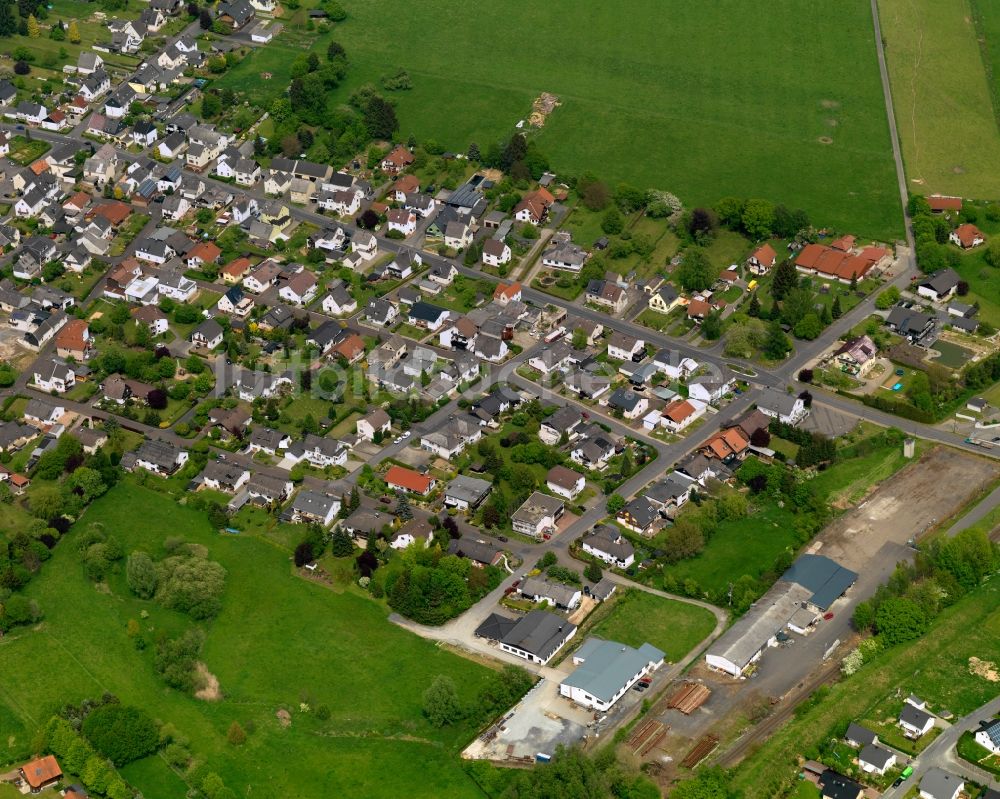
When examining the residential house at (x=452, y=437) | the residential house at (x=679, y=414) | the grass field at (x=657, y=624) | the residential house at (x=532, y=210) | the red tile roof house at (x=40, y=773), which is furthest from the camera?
the residential house at (x=532, y=210)

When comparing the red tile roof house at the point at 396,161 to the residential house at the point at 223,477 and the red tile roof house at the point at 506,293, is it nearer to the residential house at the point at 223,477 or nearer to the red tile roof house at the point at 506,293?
the red tile roof house at the point at 506,293

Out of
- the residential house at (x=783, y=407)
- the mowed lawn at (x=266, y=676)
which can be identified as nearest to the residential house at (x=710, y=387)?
the residential house at (x=783, y=407)

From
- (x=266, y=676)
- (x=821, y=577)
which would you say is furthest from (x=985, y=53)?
(x=266, y=676)

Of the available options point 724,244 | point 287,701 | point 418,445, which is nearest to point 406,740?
point 287,701

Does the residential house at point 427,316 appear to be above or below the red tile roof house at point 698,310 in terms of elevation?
below

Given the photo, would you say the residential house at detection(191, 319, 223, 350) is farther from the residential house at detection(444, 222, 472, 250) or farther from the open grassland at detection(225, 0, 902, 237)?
the open grassland at detection(225, 0, 902, 237)

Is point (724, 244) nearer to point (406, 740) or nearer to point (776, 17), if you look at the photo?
point (776, 17)
